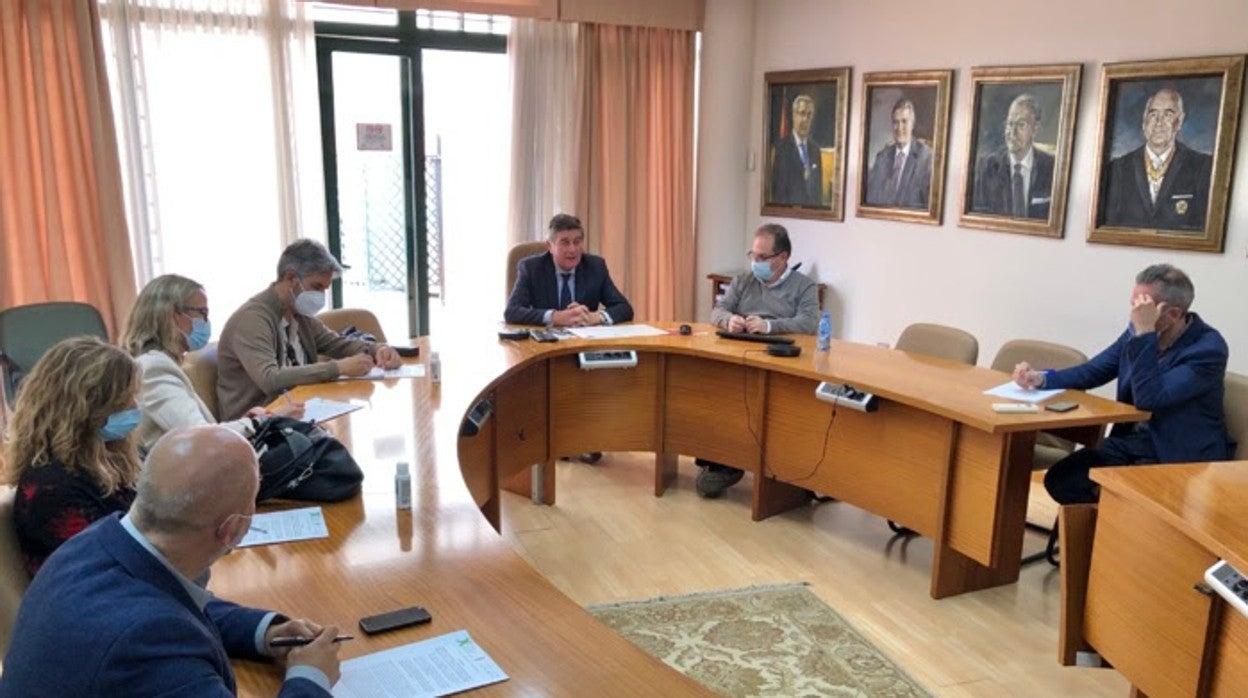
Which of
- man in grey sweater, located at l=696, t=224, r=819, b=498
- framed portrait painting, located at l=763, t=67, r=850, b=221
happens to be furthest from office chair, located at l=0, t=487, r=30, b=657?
framed portrait painting, located at l=763, t=67, r=850, b=221

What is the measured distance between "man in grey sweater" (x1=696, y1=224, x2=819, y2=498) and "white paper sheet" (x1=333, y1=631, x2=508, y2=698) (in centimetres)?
292

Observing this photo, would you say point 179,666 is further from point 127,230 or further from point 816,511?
point 127,230

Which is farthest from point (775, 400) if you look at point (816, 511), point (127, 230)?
point (127, 230)

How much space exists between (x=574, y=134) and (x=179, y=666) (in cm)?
509

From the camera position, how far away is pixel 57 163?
4.79 metres

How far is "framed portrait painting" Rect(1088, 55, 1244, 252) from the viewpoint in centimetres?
386

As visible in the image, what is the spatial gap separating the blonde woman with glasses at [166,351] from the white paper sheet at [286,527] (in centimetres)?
35

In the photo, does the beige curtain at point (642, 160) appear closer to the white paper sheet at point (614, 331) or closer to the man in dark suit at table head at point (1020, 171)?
the white paper sheet at point (614, 331)

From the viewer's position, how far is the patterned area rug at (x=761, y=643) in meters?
2.88

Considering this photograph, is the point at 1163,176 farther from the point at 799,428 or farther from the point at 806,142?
the point at 806,142

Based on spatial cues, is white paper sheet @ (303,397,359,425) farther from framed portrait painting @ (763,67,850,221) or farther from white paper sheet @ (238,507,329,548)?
framed portrait painting @ (763,67,850,221)

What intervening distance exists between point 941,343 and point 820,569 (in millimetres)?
1205

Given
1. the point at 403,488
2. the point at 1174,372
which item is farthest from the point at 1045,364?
the point at 403,488

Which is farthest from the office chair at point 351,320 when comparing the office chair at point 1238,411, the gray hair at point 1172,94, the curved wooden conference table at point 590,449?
the gray hair at point 1172,94
